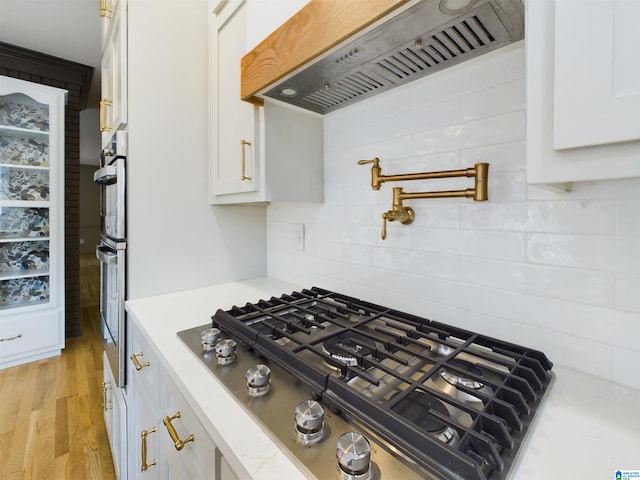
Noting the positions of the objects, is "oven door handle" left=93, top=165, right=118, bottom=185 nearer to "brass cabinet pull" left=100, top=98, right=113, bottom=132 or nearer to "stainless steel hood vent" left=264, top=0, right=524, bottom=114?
"brass cabinet pull" left=100, top=98, right=113, bottom=132

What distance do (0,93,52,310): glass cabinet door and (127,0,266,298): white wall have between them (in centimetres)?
201

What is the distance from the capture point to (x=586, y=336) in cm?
70

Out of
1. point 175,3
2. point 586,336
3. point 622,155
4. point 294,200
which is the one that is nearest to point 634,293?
point 586,336

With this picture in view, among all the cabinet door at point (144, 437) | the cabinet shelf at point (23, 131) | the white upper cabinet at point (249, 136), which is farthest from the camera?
the cabinet shelf at point (23, 131)

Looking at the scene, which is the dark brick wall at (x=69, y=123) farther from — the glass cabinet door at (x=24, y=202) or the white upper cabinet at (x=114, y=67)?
the white upper cabinet at (x=114, y=67)

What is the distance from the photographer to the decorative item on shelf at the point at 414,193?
2.62 feet

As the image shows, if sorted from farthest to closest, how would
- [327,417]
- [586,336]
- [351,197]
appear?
[351,197], [586,336], [327,417]

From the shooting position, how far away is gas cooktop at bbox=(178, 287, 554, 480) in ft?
1.42

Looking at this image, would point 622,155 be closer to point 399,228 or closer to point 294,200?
point 399,228

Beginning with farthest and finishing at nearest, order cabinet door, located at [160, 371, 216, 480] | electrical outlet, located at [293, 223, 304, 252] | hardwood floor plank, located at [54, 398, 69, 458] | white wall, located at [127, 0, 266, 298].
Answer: hardwood floor plank, located at [54, 398, 69, 458] < electrical outlet, located at [293, 223, 304, 252] < white wall, located at [127, 0, 266, 298] < cabinet door, located at [160, 371, 216, 480]

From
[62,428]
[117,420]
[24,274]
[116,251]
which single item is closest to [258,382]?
[116,251]

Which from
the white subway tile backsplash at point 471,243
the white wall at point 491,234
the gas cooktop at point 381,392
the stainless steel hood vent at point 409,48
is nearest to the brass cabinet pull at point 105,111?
the stainless steel hood vent at point 409,48

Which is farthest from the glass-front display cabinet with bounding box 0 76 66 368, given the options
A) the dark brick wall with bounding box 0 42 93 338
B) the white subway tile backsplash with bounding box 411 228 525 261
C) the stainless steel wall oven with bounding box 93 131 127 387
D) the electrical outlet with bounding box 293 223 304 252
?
the white subway tile backsplash with bounding box 411 228 525 261

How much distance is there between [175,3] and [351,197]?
45.5 inches
